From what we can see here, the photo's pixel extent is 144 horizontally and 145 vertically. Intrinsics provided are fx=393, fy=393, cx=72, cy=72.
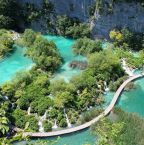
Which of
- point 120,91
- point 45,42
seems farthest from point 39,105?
point 45,42

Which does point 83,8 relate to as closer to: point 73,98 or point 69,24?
point 69,24

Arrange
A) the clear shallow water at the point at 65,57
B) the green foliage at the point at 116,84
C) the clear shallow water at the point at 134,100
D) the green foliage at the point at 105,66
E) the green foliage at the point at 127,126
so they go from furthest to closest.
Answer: the clear shallow water at the point at 65,57 → the green foliage at the point at 105,66 → the green foliage at the point at 116,84 → the clear shallow water at the point at 134,100 → the green foliage at the point at 127,126

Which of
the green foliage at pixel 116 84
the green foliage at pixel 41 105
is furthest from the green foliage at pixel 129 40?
the green foliage at pixel 41 105

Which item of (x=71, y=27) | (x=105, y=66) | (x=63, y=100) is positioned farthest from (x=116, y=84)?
Answer: (x=71, y=27)

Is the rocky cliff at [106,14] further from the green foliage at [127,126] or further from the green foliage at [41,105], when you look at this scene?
the green foliage at [41,105]

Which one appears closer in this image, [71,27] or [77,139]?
[77,139]

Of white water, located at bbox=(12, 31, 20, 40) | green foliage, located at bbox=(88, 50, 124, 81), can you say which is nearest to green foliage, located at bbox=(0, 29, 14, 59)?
white water, located at bbox=(12, 31, 20, 40)

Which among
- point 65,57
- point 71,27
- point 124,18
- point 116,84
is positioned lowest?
point 116,84

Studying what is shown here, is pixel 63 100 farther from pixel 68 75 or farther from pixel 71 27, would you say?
pixel 71 27
